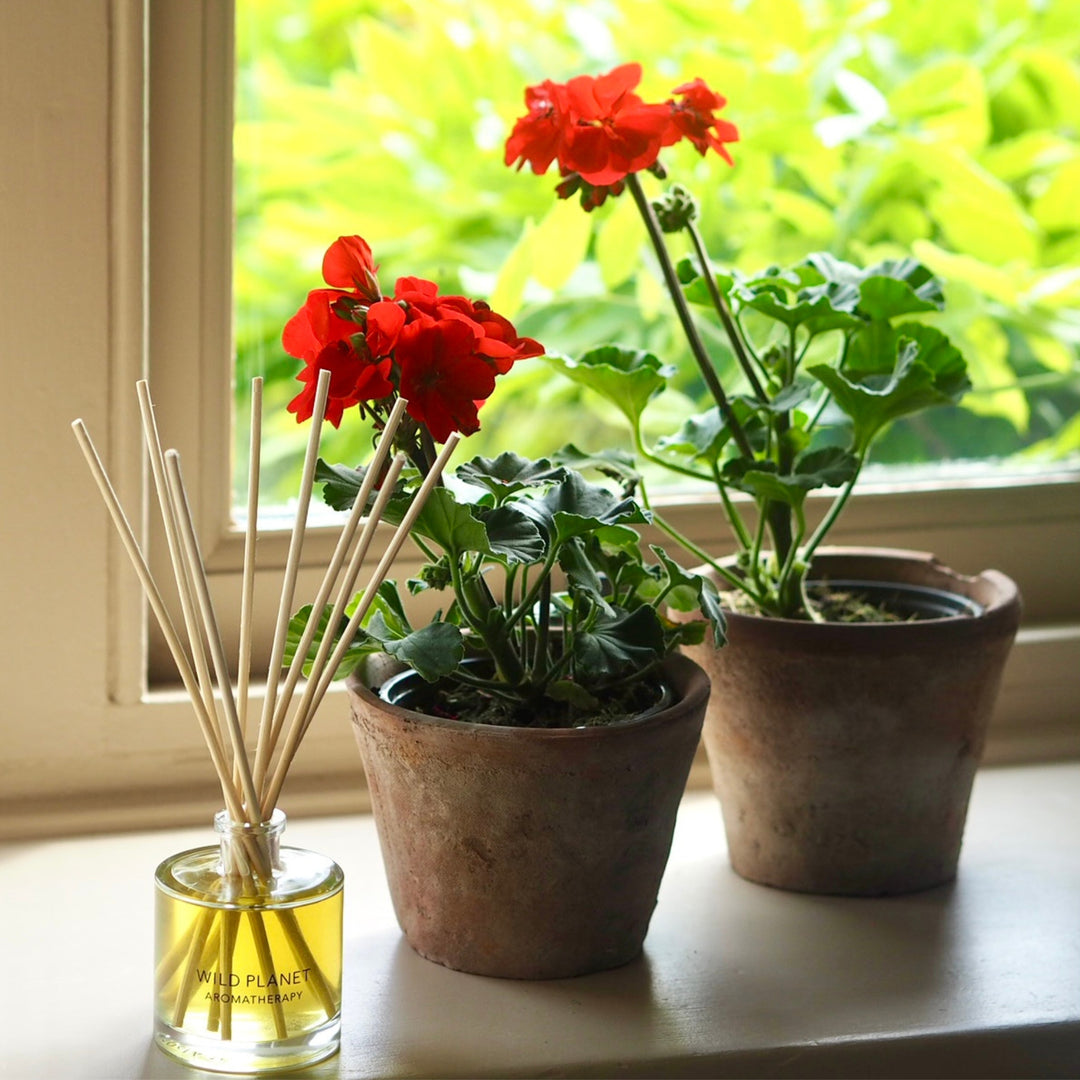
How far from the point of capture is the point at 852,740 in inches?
31.8

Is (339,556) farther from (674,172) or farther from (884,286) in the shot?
(674,172)

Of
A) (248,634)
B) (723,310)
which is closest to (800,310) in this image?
(723,310)

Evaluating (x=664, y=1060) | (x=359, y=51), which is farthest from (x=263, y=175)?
(x=664, y=1060)

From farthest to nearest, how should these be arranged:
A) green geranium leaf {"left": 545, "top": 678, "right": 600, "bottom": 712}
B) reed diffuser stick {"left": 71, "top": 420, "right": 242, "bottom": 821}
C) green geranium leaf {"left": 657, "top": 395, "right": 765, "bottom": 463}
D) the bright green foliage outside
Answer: the bright green foliage outside → green geranium leaf {"left": 657, "top": 395, "right": 765, "bottom": 463} → green geranium leaf {"left": 545, "top": 678, "right": 600, "bottom": 712} → reed diffuser stick {"left": 71, "top": 420, "right": 242, "bottom": 821}

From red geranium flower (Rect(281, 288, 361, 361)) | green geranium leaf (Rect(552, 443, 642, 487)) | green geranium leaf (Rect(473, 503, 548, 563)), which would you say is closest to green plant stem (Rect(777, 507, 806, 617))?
green geranium leaf (Rect(552, 443, 642, 487))

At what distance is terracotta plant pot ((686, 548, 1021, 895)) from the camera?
797 millimetres

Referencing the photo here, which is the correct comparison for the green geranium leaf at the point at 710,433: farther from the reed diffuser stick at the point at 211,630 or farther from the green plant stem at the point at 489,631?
the reed diffuser stick at the point at 211,630

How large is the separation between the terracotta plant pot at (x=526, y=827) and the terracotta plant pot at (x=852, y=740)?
0.08 metres

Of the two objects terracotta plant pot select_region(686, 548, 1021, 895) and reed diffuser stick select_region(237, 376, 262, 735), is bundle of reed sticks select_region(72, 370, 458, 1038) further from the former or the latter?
terracotta plant pot select_region(686, 548, 1021, 895)

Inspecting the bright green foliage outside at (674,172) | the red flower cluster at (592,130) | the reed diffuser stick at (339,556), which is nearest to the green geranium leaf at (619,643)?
the reed diffuser stick at (339,556)

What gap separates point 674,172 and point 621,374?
1.25 feet

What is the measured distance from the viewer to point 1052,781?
104cm

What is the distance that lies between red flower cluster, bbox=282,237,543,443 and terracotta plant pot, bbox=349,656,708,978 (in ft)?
0.51

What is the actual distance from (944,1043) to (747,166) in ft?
2.25
